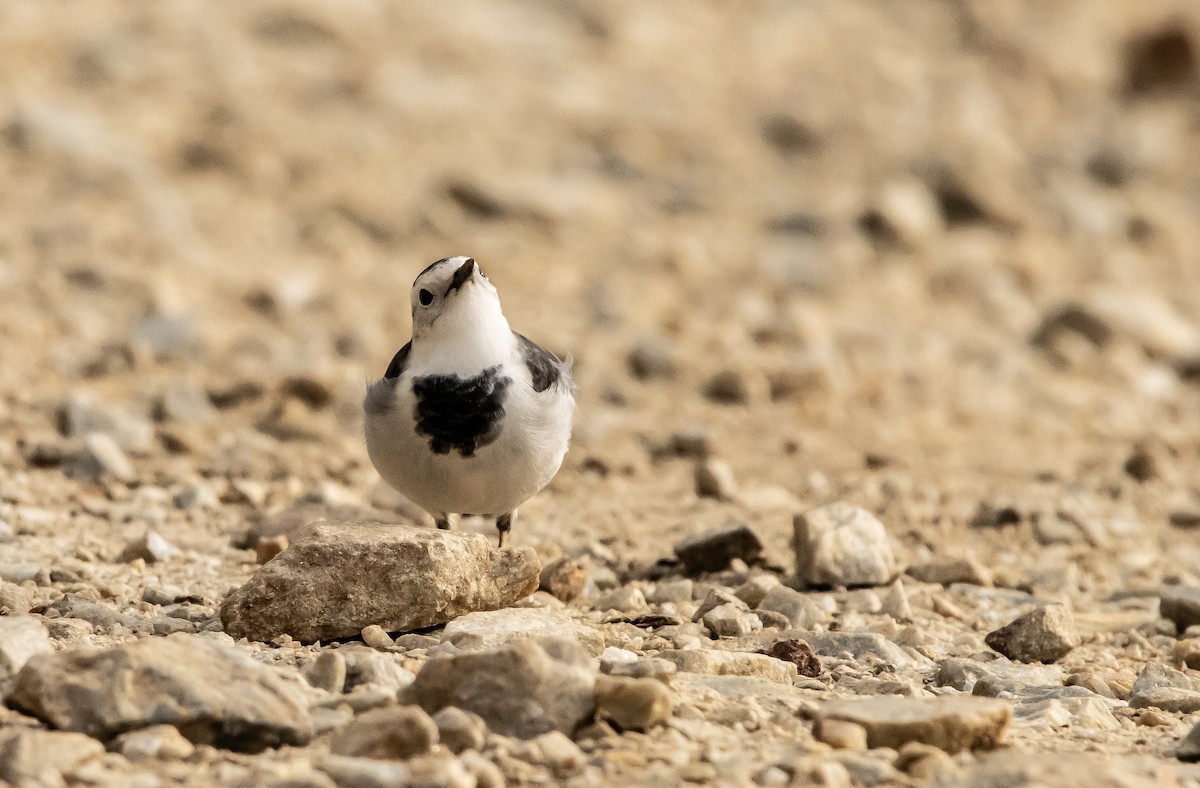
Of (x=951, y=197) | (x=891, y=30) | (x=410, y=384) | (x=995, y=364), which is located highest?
(x=891, y=30)

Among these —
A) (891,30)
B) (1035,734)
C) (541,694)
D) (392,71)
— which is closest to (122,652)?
(541,694)

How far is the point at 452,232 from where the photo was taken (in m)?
11.6

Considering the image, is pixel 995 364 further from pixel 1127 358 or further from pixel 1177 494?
pixel 1177 494

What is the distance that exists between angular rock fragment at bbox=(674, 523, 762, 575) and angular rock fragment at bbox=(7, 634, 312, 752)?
7.99 feet

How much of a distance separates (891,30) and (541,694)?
43.4 feet

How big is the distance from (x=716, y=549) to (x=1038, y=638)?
4.44 feet

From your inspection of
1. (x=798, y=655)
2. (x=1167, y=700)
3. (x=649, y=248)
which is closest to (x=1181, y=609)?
(x=1167, y=700)

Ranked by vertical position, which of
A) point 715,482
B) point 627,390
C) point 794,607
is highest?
point 627,390

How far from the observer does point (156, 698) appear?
147 inches

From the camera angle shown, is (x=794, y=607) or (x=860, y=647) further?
(x=794, y=607)

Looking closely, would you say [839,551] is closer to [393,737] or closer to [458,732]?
[458,732]

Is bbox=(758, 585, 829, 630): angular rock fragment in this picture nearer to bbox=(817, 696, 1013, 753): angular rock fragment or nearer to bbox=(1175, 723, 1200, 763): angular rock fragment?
bbox=(817, 696, 1013, 753): angular rock fragment

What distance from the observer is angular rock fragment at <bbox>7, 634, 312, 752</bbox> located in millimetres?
3703

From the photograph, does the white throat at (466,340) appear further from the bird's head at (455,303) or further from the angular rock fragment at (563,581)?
the angular rock fragment at (563,581)
